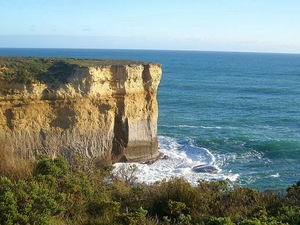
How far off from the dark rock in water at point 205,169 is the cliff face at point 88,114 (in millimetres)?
3502

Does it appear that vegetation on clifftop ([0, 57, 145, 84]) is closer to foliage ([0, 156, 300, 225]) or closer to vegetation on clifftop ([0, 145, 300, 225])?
vegetation on clifftop ([0, 145, 300, 225])

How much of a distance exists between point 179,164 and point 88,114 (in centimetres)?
703

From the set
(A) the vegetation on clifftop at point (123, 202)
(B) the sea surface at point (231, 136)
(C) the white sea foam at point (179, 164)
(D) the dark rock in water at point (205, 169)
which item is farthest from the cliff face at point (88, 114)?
(A) the vegetation on clifftop at point (123, 202)

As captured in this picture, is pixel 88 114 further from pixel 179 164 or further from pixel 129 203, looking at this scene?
pixel 129 203

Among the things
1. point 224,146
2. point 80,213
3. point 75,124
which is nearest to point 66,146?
point 75,124

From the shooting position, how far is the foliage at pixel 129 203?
9.91 meters

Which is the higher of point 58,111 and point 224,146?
point 58,111

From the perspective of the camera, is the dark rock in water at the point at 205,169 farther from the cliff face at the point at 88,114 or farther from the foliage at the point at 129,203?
the foliage at the point at 129,203

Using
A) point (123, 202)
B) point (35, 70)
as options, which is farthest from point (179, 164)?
point (123, 202)

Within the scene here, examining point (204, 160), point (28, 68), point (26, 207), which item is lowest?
point (204, 160)

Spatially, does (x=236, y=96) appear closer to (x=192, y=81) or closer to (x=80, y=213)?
(x=192, y=81)

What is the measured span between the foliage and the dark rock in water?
1387cm

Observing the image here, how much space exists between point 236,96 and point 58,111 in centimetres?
3421

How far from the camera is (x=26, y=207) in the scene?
9.73 metres
